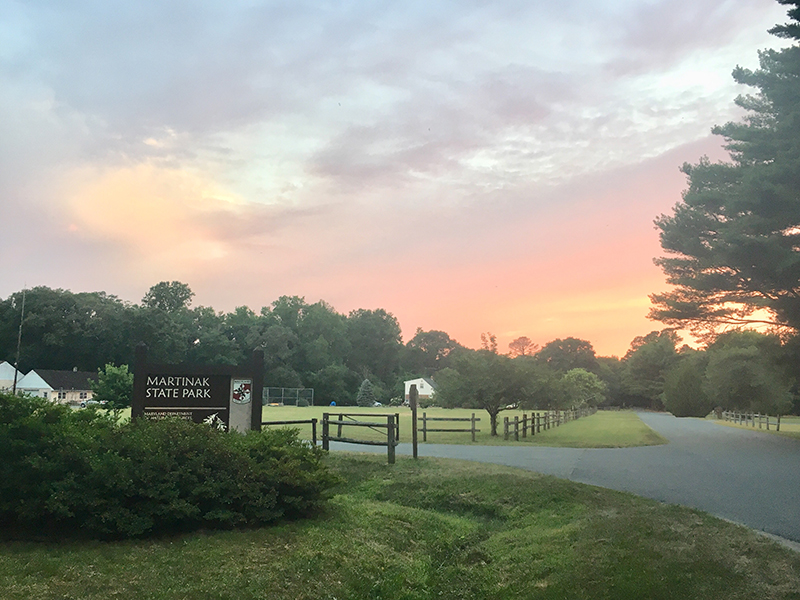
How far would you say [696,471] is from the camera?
46.9 feet

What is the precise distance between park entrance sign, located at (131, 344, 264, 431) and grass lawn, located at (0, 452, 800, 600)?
7.68 ft

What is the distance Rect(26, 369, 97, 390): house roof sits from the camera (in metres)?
69.6

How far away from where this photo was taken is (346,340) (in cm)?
11088

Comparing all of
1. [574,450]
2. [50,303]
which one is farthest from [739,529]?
[50,303]

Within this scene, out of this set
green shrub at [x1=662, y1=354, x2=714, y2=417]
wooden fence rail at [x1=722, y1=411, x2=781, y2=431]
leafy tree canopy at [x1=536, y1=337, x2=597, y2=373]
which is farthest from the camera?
leafy tree canopy at [x1=536, y1=337, x2=597, y2=373]

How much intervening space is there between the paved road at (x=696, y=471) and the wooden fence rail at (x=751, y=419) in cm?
1929

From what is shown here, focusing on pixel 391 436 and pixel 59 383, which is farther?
pixel 59 383

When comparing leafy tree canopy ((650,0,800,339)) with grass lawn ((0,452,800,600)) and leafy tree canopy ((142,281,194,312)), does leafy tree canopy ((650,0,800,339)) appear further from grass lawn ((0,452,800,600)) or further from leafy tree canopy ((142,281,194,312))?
leafy tree canopy ((142,281,194,312))

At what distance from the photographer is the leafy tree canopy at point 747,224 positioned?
77.2 feet

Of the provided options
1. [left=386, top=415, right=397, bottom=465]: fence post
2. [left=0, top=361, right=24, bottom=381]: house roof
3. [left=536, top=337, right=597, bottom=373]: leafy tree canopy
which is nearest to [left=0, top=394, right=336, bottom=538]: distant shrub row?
[left=386, top=415, right=397, bottom=465]: fence post

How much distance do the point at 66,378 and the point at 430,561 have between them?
244ft

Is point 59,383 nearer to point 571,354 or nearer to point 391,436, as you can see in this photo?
point 391,436

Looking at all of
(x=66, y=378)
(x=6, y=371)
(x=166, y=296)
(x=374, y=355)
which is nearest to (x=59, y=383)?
(x=66, y=378)

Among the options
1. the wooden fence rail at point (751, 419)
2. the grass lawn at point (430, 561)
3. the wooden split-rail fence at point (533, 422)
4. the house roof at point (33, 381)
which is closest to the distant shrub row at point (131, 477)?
the grass lawn at point (430, 561)
